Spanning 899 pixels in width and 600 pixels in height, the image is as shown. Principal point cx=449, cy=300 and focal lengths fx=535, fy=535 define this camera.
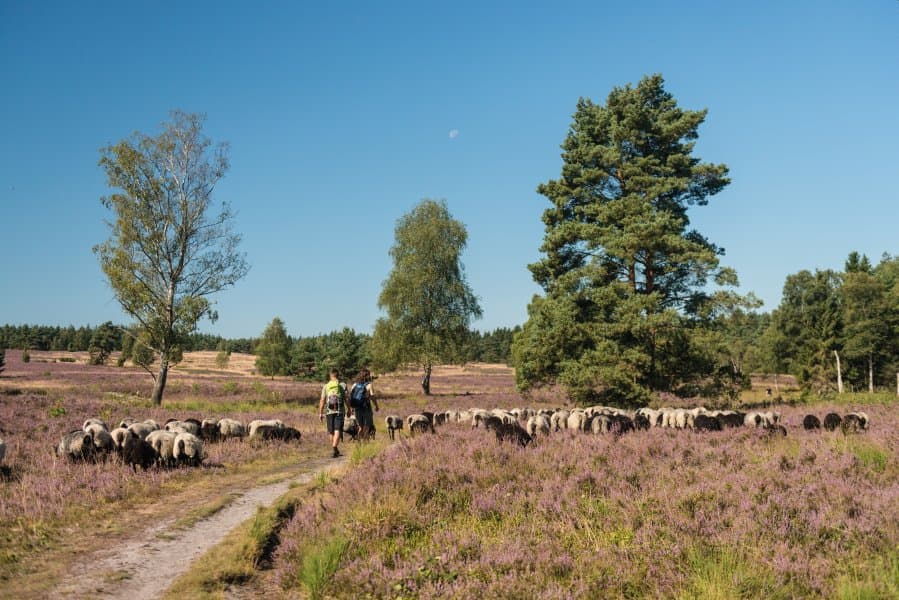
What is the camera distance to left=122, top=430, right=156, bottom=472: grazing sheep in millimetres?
11180

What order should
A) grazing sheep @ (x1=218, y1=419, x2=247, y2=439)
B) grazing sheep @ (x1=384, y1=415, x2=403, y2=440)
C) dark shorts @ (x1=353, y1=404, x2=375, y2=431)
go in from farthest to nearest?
1. grazing sheep @ (x1=384, y1=415, x2=403, y2=440)
2. grazing sheep @ (x1=218, y1=419, x2=247, y2=439)
3. dark shorts @ (x1=353, y1=404, x2=375, y2=431)

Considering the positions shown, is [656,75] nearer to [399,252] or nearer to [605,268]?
[605,268]

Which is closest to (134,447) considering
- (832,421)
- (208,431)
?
(208,431)

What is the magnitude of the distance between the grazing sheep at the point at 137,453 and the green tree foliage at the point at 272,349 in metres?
69.7

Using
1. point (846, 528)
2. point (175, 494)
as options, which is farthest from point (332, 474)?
point (846, 528)

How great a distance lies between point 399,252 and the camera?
1946 inches

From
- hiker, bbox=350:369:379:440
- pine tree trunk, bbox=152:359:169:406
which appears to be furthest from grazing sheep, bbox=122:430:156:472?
pine tree trunk, bbox=152:359:169:406

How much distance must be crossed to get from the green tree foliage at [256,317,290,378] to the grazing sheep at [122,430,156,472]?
229 ft

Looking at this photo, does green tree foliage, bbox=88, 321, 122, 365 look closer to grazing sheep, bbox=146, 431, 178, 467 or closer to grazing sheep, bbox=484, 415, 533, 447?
grazing sheep, bbox=146, 431, 178, 467

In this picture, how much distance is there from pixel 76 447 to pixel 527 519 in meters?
9.88

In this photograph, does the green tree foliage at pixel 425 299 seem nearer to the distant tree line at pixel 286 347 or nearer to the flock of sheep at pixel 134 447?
the distant tree line at pixel 286 347

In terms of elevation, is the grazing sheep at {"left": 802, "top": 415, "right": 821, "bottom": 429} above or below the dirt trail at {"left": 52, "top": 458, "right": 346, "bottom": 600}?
above

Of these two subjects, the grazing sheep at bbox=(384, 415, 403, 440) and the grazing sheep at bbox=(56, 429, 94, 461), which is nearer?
the grazing sheep at bbox=(56, 429, 94, 461)

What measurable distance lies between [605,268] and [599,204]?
319 centimetres
